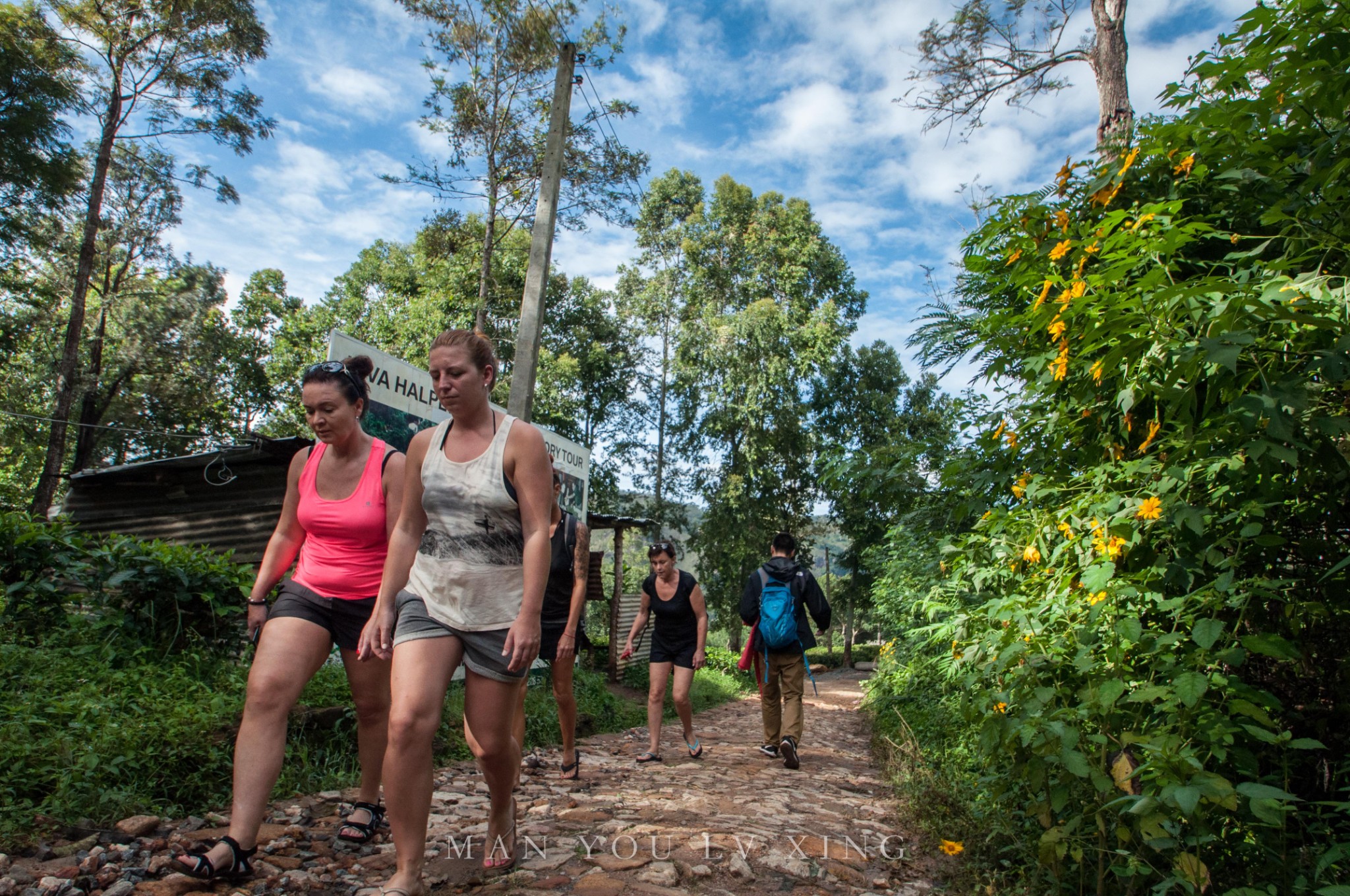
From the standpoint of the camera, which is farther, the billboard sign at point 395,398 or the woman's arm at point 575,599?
the billboard sign at point 395,398

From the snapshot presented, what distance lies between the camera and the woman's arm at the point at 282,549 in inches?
132

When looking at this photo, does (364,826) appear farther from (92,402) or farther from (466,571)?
(92,402)

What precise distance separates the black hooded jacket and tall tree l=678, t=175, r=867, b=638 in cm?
1927

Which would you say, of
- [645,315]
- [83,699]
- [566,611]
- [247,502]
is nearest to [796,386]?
[645,315]

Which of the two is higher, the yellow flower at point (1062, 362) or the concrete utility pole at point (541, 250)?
the concrete utility pole at point (541, 250)

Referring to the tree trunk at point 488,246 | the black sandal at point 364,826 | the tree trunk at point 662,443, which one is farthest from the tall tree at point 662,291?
the black sandal at point 364,826

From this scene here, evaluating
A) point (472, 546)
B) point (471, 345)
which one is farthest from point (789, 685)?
point (471, 345)

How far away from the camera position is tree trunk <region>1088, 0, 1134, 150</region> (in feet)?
21.1

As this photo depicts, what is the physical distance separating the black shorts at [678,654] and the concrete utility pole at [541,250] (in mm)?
3753

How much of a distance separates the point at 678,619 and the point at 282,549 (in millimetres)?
3847

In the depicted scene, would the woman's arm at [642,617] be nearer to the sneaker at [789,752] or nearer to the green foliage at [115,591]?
the sneaker at [789,752]

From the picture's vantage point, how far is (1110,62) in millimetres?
6633

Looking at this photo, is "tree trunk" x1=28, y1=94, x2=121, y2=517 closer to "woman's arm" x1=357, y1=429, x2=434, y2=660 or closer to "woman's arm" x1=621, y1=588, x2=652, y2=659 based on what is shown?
"woman's arm" x1=621, y1=588, x2=652, y2=659

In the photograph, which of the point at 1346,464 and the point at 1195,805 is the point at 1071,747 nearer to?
the point at 1195,805
